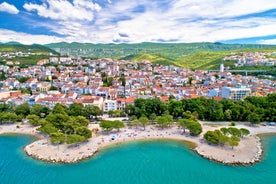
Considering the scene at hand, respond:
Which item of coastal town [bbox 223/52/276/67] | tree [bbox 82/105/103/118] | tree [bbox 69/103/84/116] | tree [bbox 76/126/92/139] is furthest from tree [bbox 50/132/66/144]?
coastal town [bbox 223/52/276/67]

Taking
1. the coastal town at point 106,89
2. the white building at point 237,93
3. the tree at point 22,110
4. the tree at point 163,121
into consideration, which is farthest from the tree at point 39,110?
the white building at point 237,93

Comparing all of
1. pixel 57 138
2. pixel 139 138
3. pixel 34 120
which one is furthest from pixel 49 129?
pixel 139 138

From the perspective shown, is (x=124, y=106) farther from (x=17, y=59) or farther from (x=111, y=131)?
(x=17, y=59)

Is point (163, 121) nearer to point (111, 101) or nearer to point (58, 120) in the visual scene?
point (111, 101)

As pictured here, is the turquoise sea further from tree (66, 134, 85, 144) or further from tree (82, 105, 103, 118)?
tree (82, 105, 103, 118)

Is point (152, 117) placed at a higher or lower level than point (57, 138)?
higher

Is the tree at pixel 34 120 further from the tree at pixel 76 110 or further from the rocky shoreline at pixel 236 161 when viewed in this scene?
the rocky shoreline at pixel 236 161

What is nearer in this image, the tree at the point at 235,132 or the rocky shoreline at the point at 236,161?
the rocky shoreline at the point at 236,161
